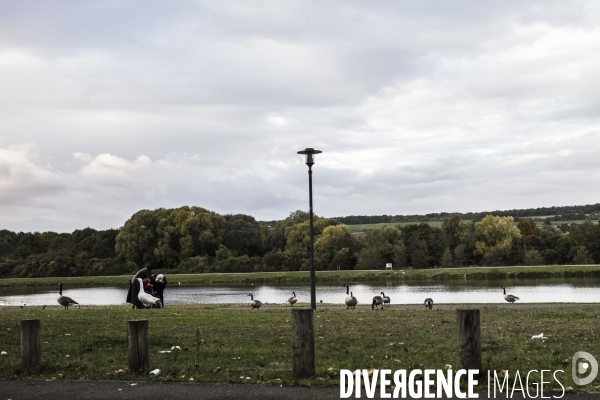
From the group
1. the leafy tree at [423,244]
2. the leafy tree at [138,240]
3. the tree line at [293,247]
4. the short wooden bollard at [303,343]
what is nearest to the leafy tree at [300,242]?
the tree line at [293,247]

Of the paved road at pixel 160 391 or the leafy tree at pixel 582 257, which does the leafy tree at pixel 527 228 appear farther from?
the paved road at pixel 160 391

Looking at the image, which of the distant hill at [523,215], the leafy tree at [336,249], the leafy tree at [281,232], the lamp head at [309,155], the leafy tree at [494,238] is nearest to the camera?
the lamp head at [309,155]

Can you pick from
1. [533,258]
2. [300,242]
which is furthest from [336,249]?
[533,258]

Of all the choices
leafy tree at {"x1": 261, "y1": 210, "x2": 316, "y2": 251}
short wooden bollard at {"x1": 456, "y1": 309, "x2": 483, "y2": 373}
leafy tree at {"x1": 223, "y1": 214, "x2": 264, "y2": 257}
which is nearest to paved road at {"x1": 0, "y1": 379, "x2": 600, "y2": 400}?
short wooden bollard at {"x1": 456, "y1": 309, "x2": 483, "y2": 373}

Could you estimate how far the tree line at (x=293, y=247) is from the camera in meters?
96.1

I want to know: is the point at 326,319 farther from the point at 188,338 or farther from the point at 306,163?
the point at 306,163

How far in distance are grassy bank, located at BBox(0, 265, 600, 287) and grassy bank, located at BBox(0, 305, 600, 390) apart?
184ft

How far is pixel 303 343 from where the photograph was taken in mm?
9383

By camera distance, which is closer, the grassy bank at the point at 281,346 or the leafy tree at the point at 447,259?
the grassy bank at the point at 281,346

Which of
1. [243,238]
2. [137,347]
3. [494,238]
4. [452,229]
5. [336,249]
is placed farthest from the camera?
[243,238]

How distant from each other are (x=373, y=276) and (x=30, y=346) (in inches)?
2865

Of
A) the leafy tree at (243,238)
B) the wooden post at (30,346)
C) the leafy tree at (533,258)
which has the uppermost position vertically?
the leafy tree at (243,238)

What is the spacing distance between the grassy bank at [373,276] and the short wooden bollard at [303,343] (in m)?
66.2

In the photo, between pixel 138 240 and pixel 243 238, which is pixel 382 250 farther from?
pixel 138 240
